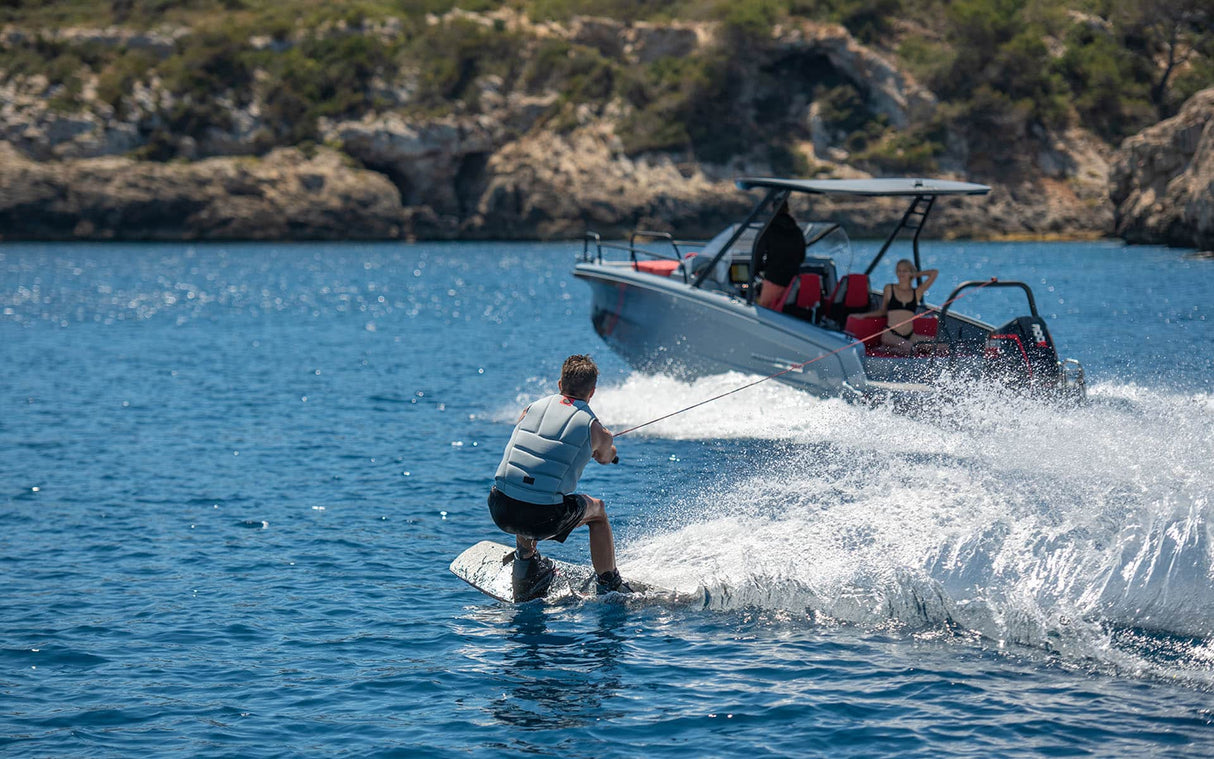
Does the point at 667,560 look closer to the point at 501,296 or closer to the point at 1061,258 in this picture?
the point at 501,296

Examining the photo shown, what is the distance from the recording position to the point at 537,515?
25.1 ft

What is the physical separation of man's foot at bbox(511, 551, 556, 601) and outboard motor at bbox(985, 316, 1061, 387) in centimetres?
601

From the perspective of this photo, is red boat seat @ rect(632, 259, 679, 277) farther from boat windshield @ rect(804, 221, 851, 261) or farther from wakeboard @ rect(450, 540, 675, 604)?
wakeboard @ rect(450, 540, 675, 604)

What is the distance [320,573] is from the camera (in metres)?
9.39

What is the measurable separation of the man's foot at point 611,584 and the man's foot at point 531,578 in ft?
1.20

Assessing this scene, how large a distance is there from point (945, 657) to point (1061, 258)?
155 feet

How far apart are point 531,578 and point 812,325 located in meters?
6.20

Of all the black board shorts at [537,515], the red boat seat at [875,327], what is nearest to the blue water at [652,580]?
the black board shorts at [537,515]

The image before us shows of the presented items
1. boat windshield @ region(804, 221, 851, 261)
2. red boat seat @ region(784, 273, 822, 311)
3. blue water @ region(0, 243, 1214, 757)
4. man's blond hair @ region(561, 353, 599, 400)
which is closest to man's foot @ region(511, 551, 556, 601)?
blue water @ region(0, 243, 1214, 757)

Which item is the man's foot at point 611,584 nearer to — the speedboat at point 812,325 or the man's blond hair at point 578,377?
the man's blond hair at point 578,377

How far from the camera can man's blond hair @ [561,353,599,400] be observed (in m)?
7.48

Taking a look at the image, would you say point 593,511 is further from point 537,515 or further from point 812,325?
point 812,325

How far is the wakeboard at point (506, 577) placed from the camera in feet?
27.2

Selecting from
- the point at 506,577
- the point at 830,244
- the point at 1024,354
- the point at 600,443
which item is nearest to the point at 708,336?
the point at 830,244
